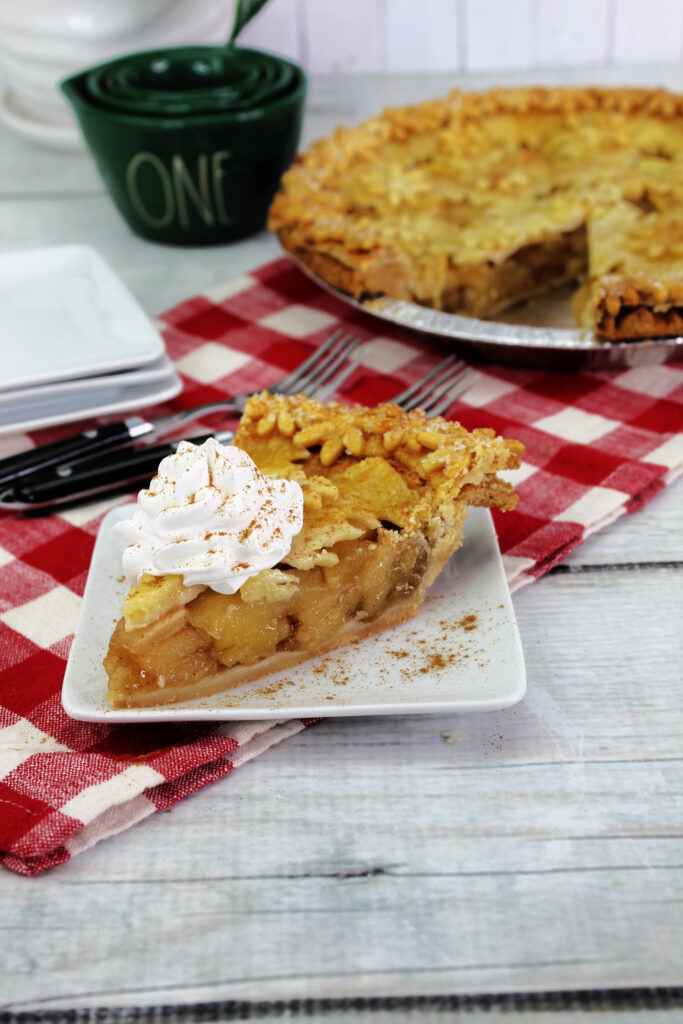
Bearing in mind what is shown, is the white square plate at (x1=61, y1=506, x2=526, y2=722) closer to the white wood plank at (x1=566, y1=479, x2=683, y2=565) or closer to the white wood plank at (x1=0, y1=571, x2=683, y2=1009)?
the white wood plank at (x1=0, y1=571, x2=683, y2=1009)

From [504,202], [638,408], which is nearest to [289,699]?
[638,408]

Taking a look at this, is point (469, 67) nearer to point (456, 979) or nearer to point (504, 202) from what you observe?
point (504, 202)

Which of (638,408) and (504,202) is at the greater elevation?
(504,202)

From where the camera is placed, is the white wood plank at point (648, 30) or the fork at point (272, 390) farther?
the white wood plank at point (648, 30)

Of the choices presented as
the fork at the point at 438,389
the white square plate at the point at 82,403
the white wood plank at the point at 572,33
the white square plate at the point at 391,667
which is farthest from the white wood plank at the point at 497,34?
the white square plate at the point at 391,667

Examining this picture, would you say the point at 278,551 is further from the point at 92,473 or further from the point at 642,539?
the point at 642,539

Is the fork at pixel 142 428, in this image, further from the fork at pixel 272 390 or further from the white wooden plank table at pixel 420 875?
the white wooden plank table at pixel 420 875
